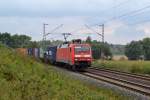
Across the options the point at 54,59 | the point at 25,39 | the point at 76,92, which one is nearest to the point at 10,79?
the point at 76,92

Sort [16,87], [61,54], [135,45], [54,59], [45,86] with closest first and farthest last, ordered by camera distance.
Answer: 1. [16,87]
2. [45,86]
3. [61,54]
4. [54,59]
5. [135,45]

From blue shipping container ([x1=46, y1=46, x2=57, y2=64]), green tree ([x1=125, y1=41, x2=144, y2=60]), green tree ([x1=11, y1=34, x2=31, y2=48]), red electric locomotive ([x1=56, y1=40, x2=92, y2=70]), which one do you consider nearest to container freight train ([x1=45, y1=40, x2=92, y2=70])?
red electric locomotive ([x1=56, y1=40, x2=92, y2=70])

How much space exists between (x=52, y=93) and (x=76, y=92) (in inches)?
53.7

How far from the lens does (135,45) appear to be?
441 ft

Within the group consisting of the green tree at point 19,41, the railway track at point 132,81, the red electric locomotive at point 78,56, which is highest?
the green tree at point 19,41

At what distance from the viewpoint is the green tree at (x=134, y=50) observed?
426 ft

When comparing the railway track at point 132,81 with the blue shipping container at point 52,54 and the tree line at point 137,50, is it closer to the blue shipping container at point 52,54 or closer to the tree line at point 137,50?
the blue shipping container at point 52,54

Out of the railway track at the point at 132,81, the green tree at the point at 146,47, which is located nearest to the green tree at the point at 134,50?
the green tree at the point at 146,47

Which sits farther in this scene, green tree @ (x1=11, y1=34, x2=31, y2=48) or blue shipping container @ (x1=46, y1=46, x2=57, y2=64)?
green tree @ (x1=11, y1=34, x2=31, y2=48)

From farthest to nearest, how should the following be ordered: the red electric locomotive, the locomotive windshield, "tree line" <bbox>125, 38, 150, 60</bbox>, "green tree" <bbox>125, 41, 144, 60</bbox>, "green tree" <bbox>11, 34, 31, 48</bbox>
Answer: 1. "green tree" <bbox>11, 34, 31, 48</bbox>
2. "green tree" <bbox>125, 41, 144, 60</bbox>
3. "tree line" <bbox>125, 38, 150, 60</bbox>
4. the locomotive windshield
5. the red electric locomotive

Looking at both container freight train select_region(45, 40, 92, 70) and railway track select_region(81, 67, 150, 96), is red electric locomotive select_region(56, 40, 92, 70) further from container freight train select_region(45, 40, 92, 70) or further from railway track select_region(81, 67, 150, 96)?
railway track select_region(81, 67, 150, 96)

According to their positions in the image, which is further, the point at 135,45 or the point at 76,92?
the point at 135,45

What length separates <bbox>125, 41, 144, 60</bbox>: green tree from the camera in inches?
5113

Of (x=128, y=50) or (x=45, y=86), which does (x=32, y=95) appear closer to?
(x=45, y=86)
